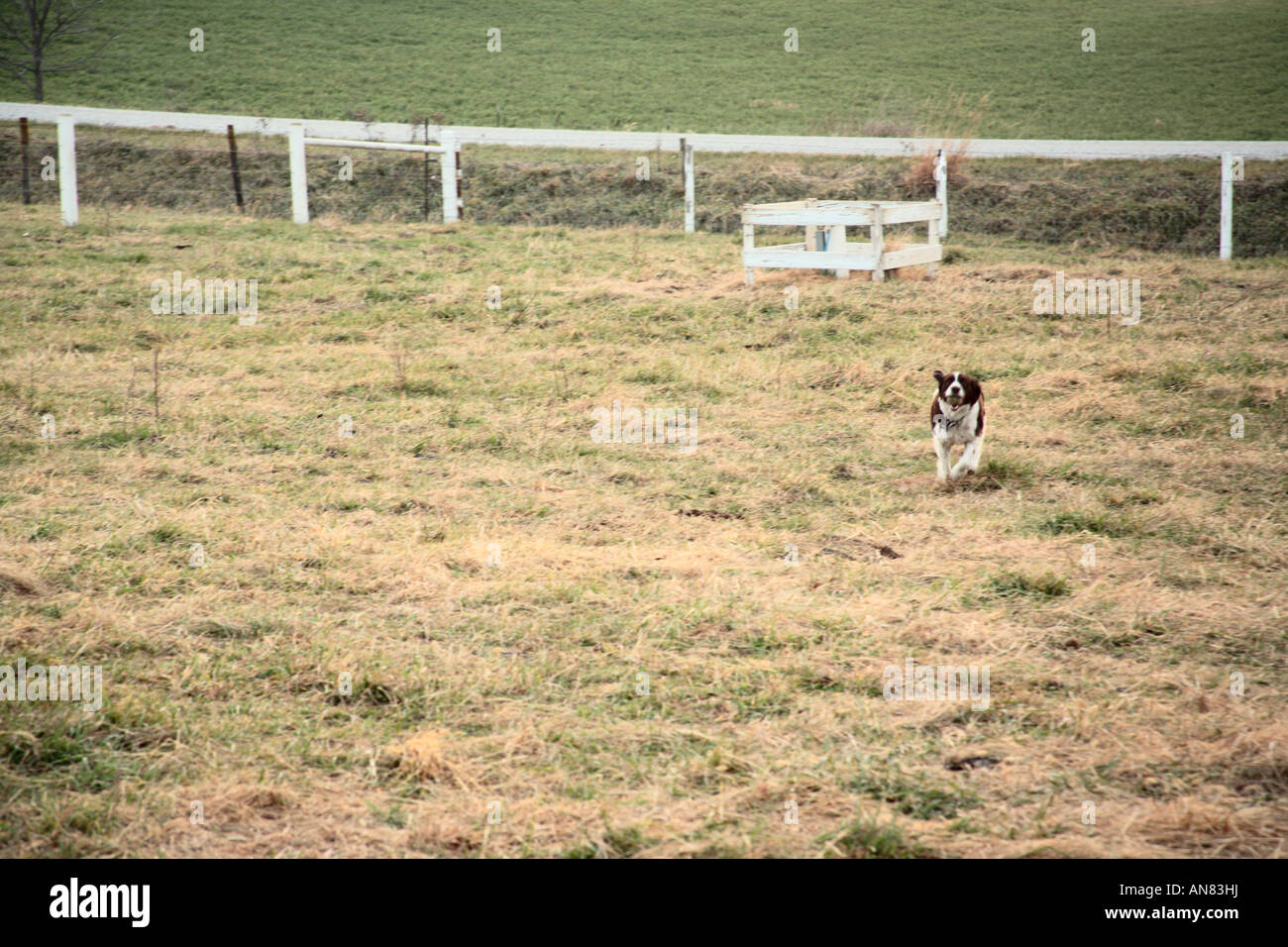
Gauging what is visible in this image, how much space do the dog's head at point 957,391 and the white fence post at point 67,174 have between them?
13647mm

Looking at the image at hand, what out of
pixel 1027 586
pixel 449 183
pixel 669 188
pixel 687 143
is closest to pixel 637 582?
pixel 1027 586

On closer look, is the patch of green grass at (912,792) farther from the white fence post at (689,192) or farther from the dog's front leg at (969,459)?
the white fence post at (689,192)

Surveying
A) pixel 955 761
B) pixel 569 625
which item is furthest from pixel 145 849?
pixel 955 761

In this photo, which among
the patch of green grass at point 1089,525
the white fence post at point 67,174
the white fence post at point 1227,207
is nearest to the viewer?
the patch of green grass at point 1089,525

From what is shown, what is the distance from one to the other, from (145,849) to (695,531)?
365 cm

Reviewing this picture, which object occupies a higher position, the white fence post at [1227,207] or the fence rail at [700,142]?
the fence rail at [700,142]

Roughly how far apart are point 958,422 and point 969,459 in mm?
246

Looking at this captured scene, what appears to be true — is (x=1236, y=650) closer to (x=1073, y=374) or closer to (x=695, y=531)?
(x=695, y=531)

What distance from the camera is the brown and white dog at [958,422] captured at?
7.36 meters

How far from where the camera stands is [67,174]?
1662 centimetres

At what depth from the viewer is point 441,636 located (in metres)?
5.23

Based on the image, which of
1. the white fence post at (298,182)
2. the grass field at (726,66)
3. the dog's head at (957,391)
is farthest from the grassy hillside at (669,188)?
the dog's head at (957,391)

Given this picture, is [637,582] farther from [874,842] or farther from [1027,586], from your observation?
[874,842]

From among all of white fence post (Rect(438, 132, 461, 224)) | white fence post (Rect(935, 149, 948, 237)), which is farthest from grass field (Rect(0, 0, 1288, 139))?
white fence post (Rect(438, 132, 461, 224))
